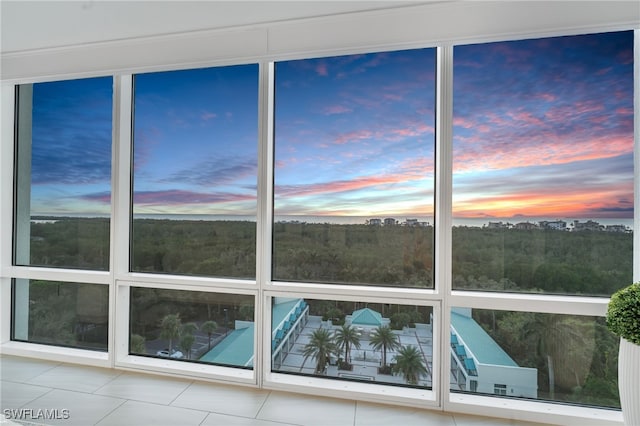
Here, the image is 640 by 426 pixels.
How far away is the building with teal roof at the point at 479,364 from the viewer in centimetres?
231

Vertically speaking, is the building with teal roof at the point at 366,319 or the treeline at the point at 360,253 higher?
the treeline at the point at 360,253

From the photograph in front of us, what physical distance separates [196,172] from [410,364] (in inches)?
91.0

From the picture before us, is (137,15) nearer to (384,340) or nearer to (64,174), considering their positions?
(64,174)

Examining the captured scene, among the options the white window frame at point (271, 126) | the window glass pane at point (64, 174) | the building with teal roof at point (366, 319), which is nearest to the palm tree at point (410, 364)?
the white window frame at point (271, 126)

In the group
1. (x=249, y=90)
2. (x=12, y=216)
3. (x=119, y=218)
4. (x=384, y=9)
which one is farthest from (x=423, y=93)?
(x=12, y=216)

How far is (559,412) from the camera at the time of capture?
2148 millimetres

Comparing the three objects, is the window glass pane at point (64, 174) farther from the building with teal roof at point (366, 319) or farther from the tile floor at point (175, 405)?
the building with teal roof at point (366, 319)

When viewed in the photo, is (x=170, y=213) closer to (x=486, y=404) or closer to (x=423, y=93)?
(x=423, y=93)

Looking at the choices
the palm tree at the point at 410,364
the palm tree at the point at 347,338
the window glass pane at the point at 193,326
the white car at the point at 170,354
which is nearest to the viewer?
the palm tree at the point at 410,364

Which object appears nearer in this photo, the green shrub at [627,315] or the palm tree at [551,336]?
the green shrub at [627,315]

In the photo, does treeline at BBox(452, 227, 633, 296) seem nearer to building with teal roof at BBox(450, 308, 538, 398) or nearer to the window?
building with teal roof at BBox(450, 308, 538, 398)

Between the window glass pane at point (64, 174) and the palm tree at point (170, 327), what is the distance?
76 cm

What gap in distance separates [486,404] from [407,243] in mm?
1188

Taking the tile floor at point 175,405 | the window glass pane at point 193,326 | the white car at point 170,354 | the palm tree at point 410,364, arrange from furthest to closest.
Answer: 1. the white car at point 170,354
2. the window glass pane at point 193,326
3. the palm tree at point 410,364
4. the tile floor at point 175,405
